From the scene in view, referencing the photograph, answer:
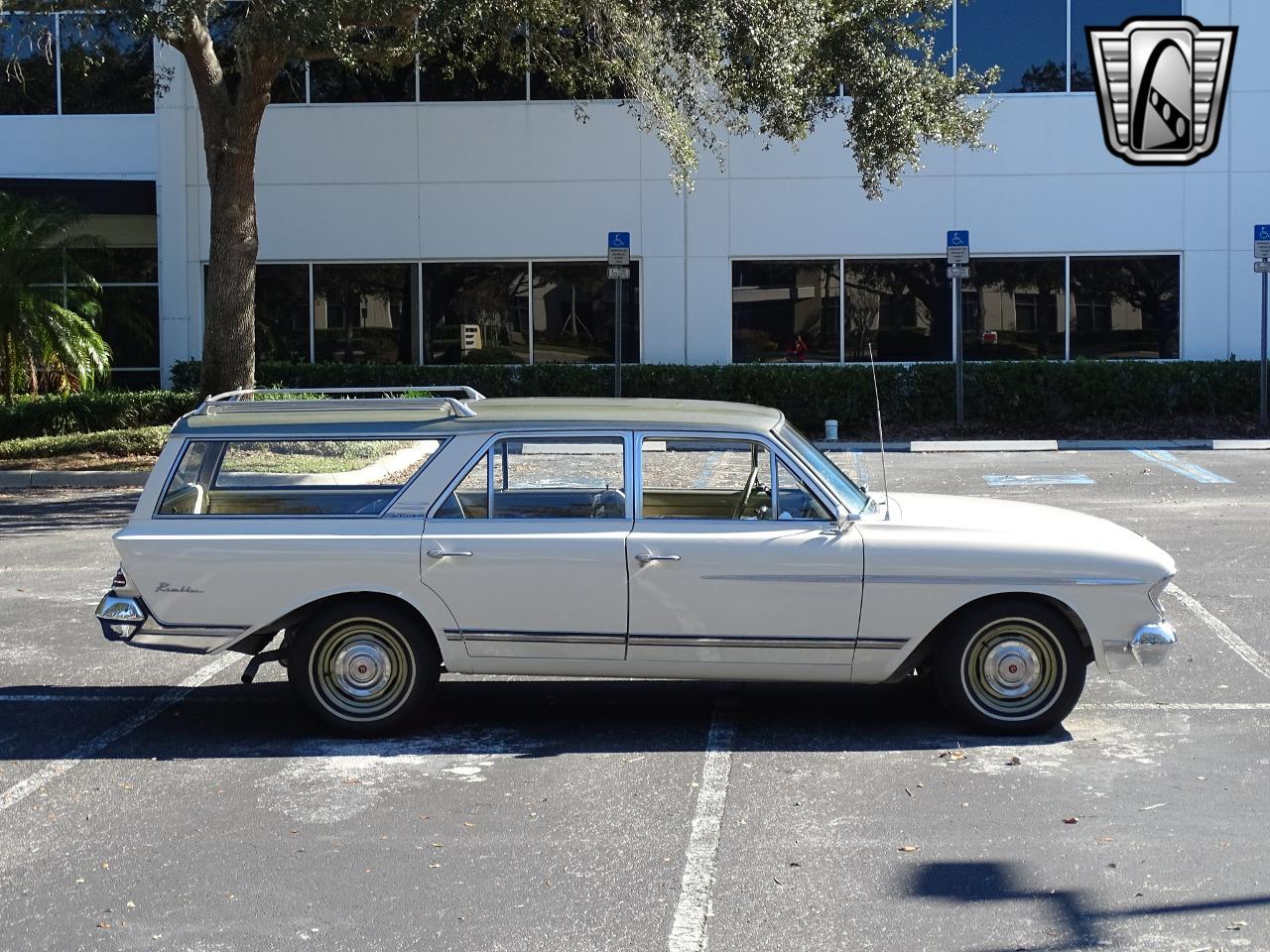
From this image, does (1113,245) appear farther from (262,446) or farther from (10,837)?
(10,837)

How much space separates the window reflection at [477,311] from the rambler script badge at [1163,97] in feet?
55.6

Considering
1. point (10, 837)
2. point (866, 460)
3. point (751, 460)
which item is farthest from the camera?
point (866, 460)

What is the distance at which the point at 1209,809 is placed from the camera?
5.80m

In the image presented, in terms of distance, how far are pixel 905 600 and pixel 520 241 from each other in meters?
18.8

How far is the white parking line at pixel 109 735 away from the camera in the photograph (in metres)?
6.22

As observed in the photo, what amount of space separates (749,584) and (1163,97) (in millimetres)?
3575

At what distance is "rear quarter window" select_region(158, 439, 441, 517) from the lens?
7.05 m

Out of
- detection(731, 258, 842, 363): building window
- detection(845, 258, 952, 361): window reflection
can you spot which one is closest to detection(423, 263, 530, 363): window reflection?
detection(731, 258, 842, 363): building window

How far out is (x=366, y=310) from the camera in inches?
994

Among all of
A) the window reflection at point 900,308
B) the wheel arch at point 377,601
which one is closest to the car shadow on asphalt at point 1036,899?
the wheel arch at point 377,601

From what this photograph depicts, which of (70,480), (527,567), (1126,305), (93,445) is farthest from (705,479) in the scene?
(1126,305)

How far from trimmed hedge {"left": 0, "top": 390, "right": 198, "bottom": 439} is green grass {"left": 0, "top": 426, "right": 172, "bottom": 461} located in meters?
1.74

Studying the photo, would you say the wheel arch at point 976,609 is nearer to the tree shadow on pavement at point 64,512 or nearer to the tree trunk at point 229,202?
the tree shadow on pavement at point 64,512

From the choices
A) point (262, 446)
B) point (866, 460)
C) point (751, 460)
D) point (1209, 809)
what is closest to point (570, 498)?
point (751, 460)
